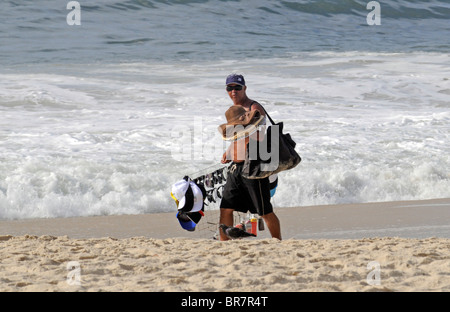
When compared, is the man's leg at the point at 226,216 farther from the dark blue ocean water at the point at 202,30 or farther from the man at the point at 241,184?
the dark blue ocean water at the point at 202,30

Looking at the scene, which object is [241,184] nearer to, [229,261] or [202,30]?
[229,261]

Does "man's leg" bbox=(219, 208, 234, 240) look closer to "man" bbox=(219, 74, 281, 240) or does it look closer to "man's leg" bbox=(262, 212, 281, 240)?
"man" bbox=(219, 74, 281, 240)

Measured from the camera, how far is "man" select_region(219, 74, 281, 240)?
17.4 feet

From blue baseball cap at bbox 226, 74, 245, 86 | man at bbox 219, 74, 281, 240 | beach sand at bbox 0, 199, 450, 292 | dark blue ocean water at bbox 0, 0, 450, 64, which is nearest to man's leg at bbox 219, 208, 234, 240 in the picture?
man at bbox 219, 74, 281, 240

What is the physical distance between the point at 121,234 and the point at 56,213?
1.34 meters

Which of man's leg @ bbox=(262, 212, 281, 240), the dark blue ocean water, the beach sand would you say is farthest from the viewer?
the dark blue ocean water

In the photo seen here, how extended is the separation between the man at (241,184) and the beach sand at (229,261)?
24cm

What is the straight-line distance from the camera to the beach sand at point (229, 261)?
4.00 meters

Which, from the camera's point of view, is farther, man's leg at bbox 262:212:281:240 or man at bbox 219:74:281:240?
man's leg at bbox 262:212:281:240

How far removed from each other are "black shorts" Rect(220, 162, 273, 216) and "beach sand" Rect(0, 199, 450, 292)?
0.90 ft

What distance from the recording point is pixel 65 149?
1003 centimetres

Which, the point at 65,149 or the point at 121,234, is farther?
the point at 65,149
